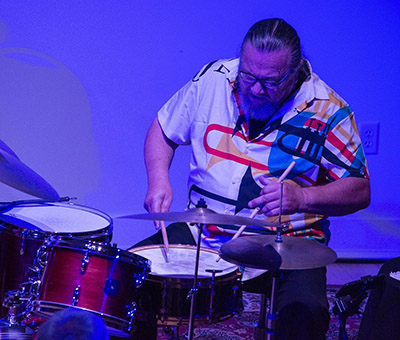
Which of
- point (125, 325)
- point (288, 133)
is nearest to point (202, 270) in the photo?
point (125, 325)

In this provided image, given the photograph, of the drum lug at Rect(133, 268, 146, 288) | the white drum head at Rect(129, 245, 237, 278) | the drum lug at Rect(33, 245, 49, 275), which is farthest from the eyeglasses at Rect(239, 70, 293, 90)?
the drum lug at Rect(33, 245, 49, 275)

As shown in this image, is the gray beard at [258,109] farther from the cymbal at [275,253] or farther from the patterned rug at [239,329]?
the patterned rug at [239,329]

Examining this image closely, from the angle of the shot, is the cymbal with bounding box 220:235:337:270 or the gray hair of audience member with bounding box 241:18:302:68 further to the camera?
the gray hair of audience member with bounding box 241:18:302:68

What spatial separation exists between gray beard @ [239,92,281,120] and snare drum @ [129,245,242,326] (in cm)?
60

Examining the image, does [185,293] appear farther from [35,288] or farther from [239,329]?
[239,329]

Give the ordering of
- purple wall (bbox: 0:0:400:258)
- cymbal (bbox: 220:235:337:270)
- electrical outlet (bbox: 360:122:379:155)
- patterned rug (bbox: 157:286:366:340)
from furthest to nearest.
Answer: electrical outlet (bbox: 360:122:379:155)
purple wall (bbox: 0:0:400:258)
patterned rug (bbox: 157:286:366:340)
cymbal (bbox: 220:235:337:270)

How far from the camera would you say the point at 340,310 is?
2.18 m

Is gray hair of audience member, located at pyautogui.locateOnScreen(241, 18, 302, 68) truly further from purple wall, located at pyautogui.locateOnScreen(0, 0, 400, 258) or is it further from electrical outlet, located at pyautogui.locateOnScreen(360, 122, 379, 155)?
electrical outlet, located at pyautogui.locateOnScreen(360, 122, 379, 155)

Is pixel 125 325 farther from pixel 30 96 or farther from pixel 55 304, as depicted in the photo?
pixel 30 96

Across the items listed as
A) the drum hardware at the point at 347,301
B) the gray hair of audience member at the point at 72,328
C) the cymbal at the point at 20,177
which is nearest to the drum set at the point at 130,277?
the cymbal at the point at 20,177

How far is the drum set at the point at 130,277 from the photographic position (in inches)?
79.2

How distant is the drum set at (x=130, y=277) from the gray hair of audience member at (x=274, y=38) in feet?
2.45

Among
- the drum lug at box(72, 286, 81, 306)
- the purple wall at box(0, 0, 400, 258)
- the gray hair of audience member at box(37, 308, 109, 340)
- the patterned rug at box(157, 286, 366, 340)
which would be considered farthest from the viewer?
the purple wall at box(0, 0, 400, 258)

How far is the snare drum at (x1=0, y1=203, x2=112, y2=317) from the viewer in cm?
236
